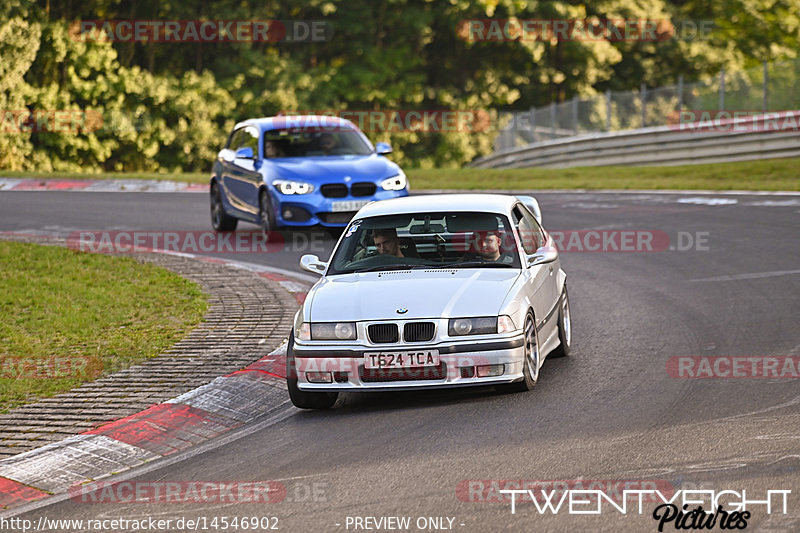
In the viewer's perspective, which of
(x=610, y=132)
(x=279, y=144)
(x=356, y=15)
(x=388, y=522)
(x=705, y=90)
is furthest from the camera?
(x=356, y=15)

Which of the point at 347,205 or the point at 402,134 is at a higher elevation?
the point at 347,205

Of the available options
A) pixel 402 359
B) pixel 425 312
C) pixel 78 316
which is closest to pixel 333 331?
pixel 402 359

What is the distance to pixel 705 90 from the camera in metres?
30.9

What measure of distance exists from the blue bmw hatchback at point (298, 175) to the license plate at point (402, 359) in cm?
876

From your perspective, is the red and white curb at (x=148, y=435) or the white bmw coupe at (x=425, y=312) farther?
the white bmw coupe at (x=425, y=312)

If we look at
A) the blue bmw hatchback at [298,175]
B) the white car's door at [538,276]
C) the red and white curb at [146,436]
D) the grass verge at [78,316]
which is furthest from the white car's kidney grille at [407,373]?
the blue bmw hatchback at [298,175]

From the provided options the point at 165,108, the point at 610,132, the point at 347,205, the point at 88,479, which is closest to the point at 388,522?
the point at 88,479

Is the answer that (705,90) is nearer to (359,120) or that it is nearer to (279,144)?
(279,144)

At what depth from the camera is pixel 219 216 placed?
1942cm

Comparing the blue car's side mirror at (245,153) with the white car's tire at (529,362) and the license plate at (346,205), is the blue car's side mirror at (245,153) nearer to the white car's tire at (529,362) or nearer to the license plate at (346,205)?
the license plate at (346,205)

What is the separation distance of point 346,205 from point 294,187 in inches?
30.5

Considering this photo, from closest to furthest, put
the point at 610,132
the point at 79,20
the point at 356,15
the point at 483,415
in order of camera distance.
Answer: the point at 483,415
the point at 610,132
the point at 79,20
the point at 356,15

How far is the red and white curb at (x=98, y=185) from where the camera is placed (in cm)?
2878

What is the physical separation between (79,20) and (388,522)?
40561 mm
